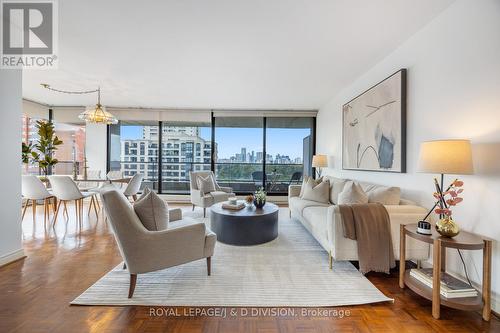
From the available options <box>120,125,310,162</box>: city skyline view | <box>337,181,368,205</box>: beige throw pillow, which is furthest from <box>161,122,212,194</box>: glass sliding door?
<box>337,181,368,205</box>: beige throw pillow

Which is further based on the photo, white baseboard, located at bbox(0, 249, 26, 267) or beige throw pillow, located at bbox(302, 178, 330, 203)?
beige throw pillow, located at bbox(302, 178, 330, 203)

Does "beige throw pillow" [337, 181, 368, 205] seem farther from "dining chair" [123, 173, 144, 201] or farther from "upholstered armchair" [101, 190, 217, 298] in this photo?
"dining chair" [123, 173, 144, 201]

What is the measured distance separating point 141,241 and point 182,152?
16.2 ft

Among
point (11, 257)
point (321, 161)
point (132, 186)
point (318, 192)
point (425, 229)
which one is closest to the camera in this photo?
point (425, 229)

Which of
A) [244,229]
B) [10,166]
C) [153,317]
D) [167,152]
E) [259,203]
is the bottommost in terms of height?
[153,317]

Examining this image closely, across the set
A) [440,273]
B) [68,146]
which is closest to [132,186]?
[68,146]

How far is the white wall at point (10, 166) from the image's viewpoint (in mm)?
2475

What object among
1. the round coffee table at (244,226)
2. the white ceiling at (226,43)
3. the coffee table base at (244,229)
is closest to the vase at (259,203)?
the round coffee table at (244,226)

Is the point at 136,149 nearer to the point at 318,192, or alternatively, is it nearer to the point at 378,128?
the point at 318,192

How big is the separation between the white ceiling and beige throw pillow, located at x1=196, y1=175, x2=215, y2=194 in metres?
1.84

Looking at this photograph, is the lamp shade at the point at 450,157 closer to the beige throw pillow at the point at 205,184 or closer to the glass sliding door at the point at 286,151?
the beige throw pillow at the point at 205,184

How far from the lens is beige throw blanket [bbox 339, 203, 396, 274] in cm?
224

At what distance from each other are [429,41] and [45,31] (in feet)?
14.0

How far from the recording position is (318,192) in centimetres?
401
